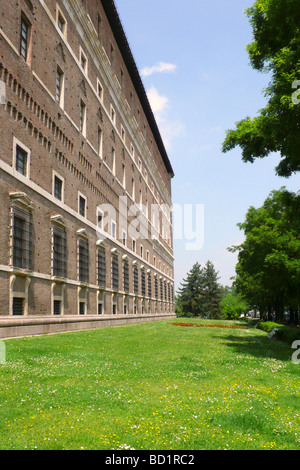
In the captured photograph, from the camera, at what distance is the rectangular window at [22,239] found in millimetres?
16891

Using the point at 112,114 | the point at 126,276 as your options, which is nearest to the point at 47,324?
the point at 126,276

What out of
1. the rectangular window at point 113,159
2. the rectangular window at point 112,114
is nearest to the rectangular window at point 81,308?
the rectangular window at point 113,159

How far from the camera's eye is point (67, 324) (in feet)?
71.6

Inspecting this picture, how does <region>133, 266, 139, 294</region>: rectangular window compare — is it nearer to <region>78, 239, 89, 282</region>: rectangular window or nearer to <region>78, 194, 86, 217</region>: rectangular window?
<region>78, 239, 89, 282</region>: rectangular window

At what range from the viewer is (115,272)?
34.6 m

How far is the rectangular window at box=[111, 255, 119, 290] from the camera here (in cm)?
3376

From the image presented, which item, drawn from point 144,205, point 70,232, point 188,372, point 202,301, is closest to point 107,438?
point 188,372

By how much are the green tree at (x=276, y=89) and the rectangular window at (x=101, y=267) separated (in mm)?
15638

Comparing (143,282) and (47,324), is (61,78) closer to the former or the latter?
(47,324)

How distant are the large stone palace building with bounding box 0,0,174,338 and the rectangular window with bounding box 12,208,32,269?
48 millimetres

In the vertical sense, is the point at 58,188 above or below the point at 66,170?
below

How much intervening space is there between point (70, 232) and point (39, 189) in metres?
4.84

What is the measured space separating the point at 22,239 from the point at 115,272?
17.5 m

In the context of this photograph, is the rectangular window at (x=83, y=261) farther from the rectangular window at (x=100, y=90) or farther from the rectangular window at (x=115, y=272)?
the rectangular window at (x=100, y=90)
